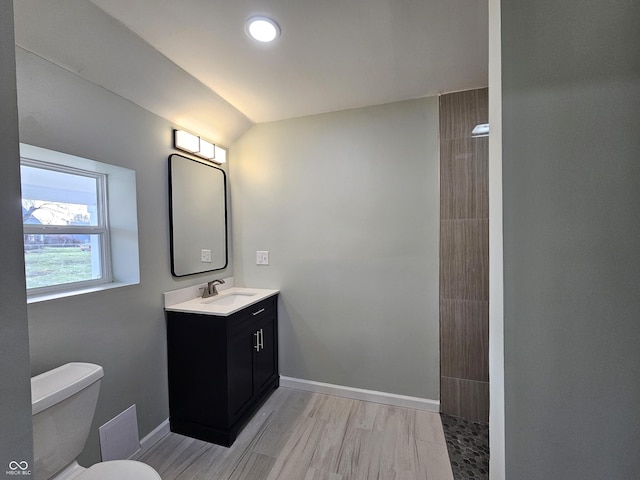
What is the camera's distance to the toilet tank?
96 centimetres

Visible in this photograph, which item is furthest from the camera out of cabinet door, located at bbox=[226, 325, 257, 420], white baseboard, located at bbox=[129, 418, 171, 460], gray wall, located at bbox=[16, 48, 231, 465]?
cabinet door, located at bbox=[226, 325, 257, 420]

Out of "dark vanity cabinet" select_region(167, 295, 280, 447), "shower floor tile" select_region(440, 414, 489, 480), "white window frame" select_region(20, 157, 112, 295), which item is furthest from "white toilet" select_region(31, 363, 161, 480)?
"shower floor tile" select_region(440, 414, 489, 480)

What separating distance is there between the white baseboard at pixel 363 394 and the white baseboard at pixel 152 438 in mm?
904

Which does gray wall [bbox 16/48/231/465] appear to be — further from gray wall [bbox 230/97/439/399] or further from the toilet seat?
gray wall [bbox 230/97/439/399]

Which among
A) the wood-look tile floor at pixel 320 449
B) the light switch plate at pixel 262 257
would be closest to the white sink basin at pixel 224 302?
the light switch plate at pixel 262 257

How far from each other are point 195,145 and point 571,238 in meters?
2.18

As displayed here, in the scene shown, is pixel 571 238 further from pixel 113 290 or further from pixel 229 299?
pixel 229 299

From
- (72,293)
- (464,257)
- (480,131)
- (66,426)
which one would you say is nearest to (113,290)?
(72,293)

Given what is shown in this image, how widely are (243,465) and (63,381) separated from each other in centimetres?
105

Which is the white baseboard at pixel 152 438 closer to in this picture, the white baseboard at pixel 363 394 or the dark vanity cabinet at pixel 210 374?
the dark vanity cabinet at pixel 210 374

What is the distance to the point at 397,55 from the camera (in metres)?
1.50

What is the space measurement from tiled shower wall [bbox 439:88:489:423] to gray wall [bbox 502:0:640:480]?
51.5 inches

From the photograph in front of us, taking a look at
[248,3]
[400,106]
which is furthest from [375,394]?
[248,3]

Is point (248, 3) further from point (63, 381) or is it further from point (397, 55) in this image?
point (63, 381)
